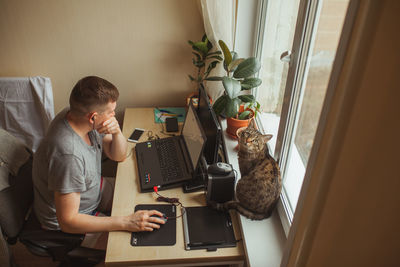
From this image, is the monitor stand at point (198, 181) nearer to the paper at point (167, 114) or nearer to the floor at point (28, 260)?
the paper at point (167, 114)

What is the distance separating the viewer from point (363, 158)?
49cm

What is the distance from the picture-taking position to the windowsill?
117 cm

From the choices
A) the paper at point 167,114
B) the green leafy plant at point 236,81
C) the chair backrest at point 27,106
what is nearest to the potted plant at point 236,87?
the green leafy plant at point 236,81

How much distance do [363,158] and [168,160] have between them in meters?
1.27

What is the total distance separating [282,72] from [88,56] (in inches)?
51.3

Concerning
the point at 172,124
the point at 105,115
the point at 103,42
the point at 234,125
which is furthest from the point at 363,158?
the point at 103,42

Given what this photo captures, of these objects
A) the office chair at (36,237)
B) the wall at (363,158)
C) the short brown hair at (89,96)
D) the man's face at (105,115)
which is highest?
the wall at (363,158)

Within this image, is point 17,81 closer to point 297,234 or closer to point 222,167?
point 222,167

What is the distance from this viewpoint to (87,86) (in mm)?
1334

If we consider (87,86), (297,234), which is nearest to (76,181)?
(87,86)

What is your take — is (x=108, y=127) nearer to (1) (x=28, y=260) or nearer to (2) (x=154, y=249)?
(2) (x=154, y=249)

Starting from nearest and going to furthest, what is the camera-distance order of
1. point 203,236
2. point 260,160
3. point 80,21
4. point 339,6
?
point 339,6, point 203,236, point 260,160, point 80,21

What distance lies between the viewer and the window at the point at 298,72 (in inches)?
44.9

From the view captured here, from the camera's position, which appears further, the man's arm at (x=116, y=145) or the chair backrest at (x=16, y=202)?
the man's arm at (x=116, y=145)
